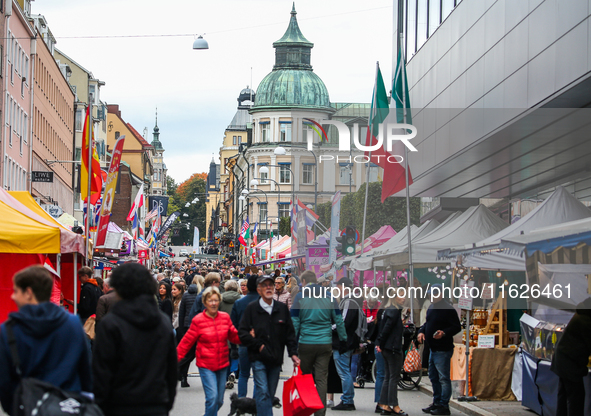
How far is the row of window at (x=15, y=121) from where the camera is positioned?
36650 millimetres

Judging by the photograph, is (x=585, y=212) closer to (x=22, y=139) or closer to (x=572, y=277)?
(x=572, y=277)

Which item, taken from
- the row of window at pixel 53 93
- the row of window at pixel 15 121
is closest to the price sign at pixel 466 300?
the row of window at pixel 15 121

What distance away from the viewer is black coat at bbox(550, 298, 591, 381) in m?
8.81

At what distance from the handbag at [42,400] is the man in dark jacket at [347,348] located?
6.94m

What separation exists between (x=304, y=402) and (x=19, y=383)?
4.61m

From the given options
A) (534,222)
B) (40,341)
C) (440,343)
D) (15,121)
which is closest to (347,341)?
(440,343)

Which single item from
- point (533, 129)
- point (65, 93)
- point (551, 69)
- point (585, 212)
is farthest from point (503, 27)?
point (65, 93)

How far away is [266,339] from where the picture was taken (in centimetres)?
941

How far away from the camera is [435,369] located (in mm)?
12023

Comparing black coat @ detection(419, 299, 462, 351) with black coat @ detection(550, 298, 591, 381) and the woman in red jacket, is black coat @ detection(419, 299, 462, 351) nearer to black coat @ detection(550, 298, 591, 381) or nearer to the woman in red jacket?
black coat @ detection(550, 298, 591, 381)

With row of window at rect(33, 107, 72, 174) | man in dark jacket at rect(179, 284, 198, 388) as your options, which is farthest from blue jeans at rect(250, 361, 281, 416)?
row of window at rect(33, 107, 72, 174)

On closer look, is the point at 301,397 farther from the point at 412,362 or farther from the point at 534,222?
the point at 534,222

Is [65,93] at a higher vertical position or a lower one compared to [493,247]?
higher

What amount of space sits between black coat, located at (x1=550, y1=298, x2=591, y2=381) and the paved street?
3.28 metres
